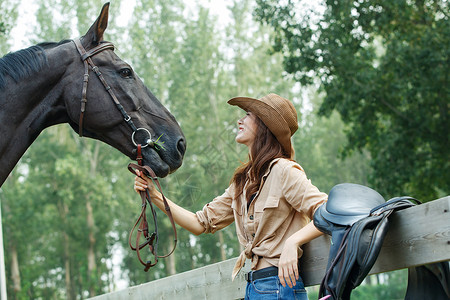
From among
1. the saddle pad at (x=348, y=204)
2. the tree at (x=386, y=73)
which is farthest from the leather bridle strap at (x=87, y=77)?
the tree at (x=386, y=73)

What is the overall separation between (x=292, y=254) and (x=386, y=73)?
1255 cm

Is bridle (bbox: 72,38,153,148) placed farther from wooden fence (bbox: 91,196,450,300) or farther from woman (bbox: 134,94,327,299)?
wooden fence (bbox: 91,196,450,300)

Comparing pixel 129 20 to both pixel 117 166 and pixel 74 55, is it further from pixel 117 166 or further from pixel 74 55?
pixel 74 55

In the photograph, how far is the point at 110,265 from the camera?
37.4 m

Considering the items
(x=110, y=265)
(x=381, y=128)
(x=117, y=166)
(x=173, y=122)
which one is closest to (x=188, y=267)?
(x=110, y=265)

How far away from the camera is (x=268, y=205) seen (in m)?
2.48

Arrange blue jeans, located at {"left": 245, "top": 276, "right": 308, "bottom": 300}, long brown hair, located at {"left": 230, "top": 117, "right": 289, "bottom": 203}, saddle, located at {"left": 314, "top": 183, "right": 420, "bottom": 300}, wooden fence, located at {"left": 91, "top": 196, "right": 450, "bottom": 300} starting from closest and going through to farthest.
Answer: wooden fence, located at {"left": 91, "top": 196, "right": 450, "bottom": 300}
saddle, located at {"left": 314, "top": 183, "right": 420, "bottom": 300}
blue jeans, located at {"left": 245, "top": 276, "right": 308, "bottom": 300}
long brown hair, located at {"left": 230, "top": 117, "right": 289, "bottom": 203}

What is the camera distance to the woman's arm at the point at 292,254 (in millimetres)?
2279

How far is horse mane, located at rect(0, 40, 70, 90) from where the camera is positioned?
2.95 m

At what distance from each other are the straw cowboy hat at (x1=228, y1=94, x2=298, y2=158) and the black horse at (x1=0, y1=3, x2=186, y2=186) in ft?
1.84

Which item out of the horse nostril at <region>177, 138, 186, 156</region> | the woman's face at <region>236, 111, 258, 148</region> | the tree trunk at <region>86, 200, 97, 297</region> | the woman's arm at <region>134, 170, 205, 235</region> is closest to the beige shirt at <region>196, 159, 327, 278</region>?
the woman's face at <region>236, 111, 258, 148</region>

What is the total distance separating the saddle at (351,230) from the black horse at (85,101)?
1.13 meters

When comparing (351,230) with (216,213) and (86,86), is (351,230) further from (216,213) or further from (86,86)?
(86,86)

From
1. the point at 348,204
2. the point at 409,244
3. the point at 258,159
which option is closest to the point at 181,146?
the point at 258,159
